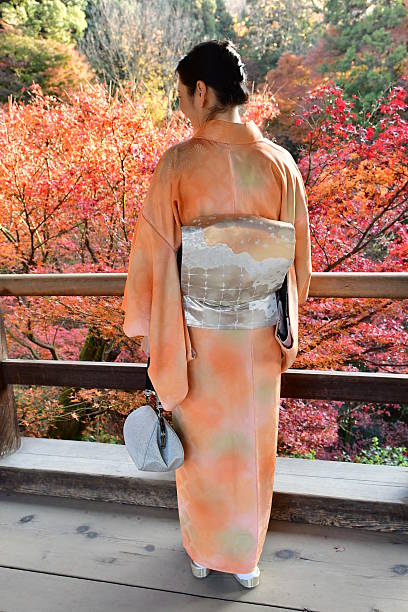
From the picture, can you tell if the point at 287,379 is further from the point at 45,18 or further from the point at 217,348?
the point at 45,18

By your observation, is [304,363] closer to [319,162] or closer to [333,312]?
[333,312]

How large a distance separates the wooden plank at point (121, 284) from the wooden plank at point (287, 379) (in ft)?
0.85

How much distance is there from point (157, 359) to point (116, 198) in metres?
3.40

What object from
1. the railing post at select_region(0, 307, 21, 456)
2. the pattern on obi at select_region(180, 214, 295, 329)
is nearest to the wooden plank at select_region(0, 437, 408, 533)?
the railing post at select_region(0, 307, 21, 456)

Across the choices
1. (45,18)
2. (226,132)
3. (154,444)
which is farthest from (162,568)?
(45,18)

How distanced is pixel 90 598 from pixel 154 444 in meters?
0.45

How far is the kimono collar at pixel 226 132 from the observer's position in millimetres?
1233

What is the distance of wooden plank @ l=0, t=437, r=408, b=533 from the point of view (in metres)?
1.64

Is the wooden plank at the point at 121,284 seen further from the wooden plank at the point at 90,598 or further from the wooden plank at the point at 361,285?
the wooden plank at the point at 90,598

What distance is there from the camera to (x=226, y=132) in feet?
4.05

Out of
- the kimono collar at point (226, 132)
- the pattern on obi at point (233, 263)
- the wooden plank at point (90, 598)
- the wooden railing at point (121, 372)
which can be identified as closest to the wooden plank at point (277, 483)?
the wooden railing at point (121, 372)

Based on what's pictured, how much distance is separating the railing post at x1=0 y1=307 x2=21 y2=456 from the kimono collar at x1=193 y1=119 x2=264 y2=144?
3.70 feet

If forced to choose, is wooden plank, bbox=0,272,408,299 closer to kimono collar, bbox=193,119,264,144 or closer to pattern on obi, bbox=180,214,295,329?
pattern on obi, bbox=180,214,295,329

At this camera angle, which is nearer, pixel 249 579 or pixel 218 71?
pixel 218 71
